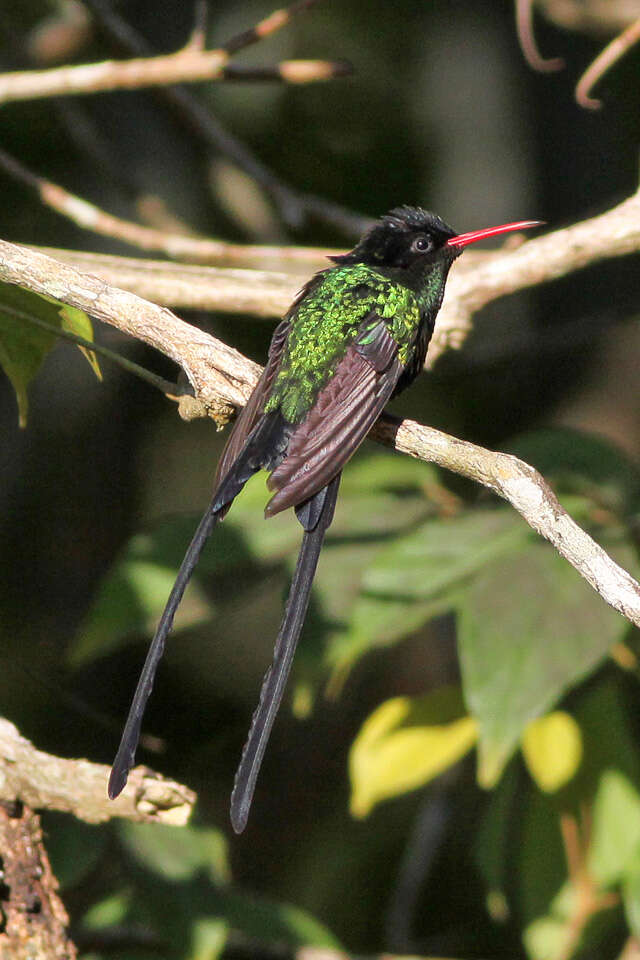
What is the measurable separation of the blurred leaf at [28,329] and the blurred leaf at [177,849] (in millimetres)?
1105

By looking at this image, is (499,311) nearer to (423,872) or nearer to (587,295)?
(587,295)

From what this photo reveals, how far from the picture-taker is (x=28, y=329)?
2135mm

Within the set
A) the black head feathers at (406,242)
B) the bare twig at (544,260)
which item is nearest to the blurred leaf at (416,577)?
the bare twig at (544,260)

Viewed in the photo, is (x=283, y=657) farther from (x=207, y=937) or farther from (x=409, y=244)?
(x=409, y=244)

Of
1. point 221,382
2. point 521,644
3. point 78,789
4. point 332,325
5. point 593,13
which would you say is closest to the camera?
point 78,789

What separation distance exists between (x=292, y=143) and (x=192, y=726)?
3.30 metres

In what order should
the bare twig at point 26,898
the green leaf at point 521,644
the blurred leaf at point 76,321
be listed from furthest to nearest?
the green leaf at point 521,644, the blurred leaf at point 76,321, the bare twig at point 26,898

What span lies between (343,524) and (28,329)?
3.60 feet

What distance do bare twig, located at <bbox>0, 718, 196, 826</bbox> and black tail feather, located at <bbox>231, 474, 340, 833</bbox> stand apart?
0.09 metres

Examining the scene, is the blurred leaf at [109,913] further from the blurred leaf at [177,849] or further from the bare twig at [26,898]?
the bare twig at [26,898]

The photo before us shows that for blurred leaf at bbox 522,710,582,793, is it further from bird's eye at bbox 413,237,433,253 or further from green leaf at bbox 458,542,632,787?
bird's eye at bbox 413,237,433,253

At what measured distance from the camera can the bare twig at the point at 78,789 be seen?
1.88m

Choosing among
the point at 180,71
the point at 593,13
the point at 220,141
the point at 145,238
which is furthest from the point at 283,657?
the point at 593,13

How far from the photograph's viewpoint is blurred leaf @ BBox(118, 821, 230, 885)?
106 inches
